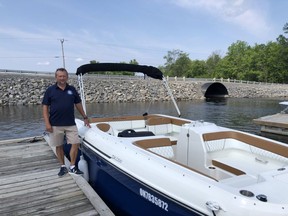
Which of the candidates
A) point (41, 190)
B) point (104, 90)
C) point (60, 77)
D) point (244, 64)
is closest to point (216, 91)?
point (104, 90)

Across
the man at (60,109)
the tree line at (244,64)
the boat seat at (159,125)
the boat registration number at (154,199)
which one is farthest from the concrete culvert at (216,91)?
the boat registration number at (154,199)

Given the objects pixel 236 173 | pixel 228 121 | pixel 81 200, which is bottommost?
pixel 228 121

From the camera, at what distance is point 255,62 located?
78875 mm

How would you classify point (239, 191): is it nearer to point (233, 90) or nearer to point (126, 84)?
point (126, 84)

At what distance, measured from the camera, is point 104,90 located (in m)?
34.2

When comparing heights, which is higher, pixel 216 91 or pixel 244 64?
pixel 244 64

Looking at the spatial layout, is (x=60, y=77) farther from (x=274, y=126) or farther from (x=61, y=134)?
(x=274, y=126)

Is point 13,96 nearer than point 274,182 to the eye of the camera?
No

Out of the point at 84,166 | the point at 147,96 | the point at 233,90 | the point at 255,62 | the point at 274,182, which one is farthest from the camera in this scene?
the point at 255,62

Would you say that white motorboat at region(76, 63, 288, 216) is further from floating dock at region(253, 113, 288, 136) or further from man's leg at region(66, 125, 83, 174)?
floating dock at region(253, 113, 288, 136)

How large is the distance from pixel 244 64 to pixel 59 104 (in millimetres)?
81727

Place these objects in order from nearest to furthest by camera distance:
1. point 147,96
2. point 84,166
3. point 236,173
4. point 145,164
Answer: point 145,164 < point 236,173 < point 84,166 < point 147,96

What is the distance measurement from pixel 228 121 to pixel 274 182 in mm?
17390

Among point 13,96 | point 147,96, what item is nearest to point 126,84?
point 147,96
